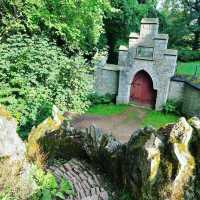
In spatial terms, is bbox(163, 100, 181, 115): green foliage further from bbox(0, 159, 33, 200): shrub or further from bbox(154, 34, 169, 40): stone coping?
bbox(0, 159, 33, 200): shrub

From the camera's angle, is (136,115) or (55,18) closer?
(55,18)

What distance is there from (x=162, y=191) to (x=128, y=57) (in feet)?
43.1

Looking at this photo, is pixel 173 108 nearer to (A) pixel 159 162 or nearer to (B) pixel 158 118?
(B) pixel 158 118

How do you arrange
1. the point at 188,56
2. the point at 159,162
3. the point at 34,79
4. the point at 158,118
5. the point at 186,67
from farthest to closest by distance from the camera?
the point at 188,56 → the point at 186,67 → the point at 158,118 → the point at 34,79 → the point at 159,162

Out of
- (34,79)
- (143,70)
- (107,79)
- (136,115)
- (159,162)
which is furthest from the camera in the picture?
(107,79)

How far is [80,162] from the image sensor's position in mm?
7531

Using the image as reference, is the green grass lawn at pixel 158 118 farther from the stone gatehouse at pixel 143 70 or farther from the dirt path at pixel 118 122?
the stone gatehouse at pixel 143 70

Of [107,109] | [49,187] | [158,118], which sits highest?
[49,187]

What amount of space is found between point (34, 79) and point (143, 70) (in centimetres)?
924

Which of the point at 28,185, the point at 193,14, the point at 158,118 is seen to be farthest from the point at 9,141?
the point at 193,14

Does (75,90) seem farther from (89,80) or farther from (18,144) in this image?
(18,144)

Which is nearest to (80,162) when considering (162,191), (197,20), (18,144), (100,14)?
(18,144)

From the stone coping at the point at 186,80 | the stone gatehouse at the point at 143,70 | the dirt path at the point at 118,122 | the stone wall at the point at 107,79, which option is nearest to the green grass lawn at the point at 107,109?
the dirt path at the point at 118,122

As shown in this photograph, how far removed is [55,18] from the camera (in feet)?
43.2
